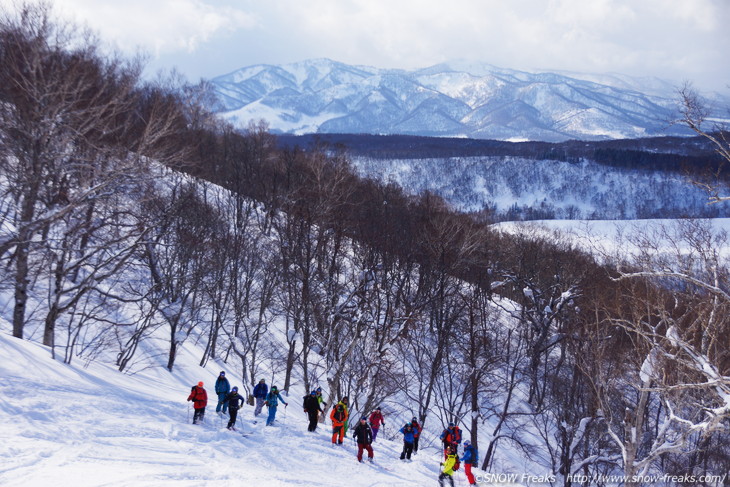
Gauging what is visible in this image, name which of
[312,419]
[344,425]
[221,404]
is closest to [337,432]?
[344,425]

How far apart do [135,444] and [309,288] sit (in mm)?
14474

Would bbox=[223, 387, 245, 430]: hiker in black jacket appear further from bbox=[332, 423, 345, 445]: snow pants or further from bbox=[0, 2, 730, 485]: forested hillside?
bbox=[0, 2, 730, 485]: forested hillside

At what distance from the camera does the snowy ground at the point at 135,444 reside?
29.7 feet

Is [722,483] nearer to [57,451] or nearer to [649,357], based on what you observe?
[649,357]

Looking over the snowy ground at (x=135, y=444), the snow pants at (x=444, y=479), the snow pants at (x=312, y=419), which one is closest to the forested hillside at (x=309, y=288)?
the snowy ground at (x=135, y=444)

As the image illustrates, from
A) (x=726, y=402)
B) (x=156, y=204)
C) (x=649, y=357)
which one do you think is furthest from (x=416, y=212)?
(x=726, y=402)

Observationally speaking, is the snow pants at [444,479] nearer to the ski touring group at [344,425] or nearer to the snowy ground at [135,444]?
the ski touring group at [344,425]

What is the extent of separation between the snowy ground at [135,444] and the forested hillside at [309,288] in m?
3.10

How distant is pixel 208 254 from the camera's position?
83.0ft

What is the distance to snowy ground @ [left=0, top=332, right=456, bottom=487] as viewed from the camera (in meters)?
9.05

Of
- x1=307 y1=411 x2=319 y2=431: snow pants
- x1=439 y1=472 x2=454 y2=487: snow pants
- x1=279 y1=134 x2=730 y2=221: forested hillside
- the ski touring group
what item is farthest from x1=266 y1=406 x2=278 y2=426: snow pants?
x1=279 y1=134 x2=730 y2=221: forested hillside

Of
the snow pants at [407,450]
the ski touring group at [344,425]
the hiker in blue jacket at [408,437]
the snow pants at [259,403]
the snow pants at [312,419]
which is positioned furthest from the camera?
the snow pants at [259,403]

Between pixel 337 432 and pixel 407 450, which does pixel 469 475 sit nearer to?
pixel 407 450

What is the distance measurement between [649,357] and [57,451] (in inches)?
526
